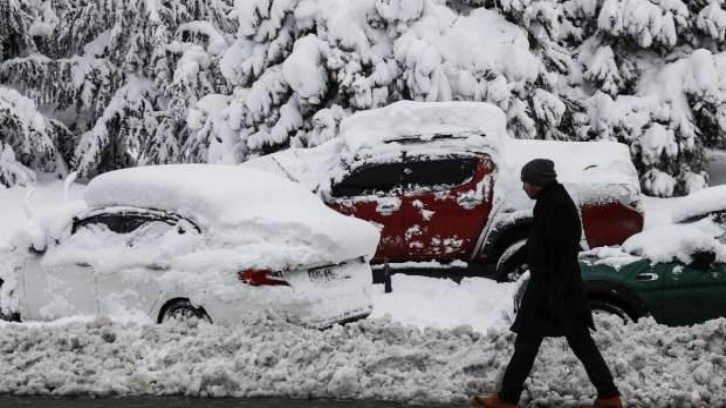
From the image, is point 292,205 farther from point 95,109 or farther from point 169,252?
point 95,109

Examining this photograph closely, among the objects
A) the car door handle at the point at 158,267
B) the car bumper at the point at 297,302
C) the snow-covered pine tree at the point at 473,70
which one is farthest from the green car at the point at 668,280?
the snow-covered pine tree at the point at 473,70

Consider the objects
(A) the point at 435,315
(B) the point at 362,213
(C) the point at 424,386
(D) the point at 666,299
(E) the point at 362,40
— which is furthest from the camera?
(E) the point at 362,40

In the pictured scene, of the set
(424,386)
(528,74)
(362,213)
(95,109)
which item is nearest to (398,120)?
(362,213)

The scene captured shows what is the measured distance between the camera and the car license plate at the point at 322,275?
8461 mm

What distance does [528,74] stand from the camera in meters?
16.7

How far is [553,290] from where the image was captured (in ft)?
18.9

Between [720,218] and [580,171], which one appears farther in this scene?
[580,171]

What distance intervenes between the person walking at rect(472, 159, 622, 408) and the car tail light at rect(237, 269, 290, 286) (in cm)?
281

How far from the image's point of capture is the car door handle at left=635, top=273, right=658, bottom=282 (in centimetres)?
820

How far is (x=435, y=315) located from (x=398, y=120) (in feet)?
9.64

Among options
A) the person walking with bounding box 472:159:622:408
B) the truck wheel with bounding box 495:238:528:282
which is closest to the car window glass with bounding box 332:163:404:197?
the truck wheel with bounding box 495:238:528:282

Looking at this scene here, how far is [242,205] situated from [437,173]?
3.82 metres

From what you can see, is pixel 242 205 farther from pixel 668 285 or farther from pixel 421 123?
pixel 421 123

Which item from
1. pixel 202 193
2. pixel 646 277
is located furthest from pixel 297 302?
pixel 646 277
